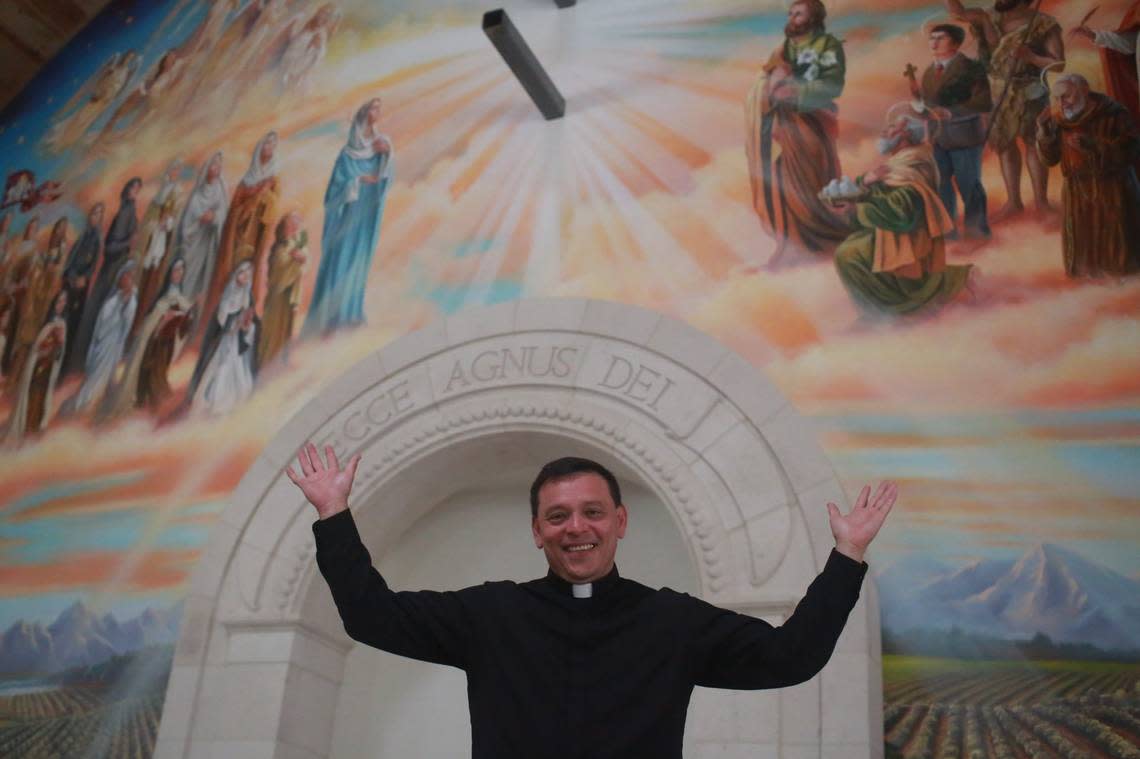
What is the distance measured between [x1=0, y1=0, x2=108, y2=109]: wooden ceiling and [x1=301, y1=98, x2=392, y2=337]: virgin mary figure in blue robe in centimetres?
413

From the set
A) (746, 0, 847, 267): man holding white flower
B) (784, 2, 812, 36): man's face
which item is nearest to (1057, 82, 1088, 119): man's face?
(746, 0, 847, 267): man holding white flower

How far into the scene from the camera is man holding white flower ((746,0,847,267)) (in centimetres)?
581

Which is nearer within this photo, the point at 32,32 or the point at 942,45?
the point at 942,45

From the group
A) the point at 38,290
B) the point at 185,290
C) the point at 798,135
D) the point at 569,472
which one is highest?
the point at 798,135

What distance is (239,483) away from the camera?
261 inches

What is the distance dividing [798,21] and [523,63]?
58.6 inches

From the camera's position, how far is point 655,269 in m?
6.10

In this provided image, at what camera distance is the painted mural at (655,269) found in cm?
477

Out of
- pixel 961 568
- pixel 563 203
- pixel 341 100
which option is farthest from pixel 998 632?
pixel 341 100

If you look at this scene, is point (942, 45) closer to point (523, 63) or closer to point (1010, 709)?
point (523, 63)

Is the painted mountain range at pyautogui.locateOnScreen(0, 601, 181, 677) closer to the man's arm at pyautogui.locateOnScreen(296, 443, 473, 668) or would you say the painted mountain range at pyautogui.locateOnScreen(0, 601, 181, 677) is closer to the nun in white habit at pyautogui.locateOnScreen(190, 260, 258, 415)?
the nun in white habit at pyautogui.locateOnScreen(190, 260, 258, 415)

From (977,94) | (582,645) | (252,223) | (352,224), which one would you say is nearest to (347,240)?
(352,224)

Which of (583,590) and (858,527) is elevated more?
(858,527)

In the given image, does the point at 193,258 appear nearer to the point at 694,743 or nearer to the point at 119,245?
the point at 119,245
